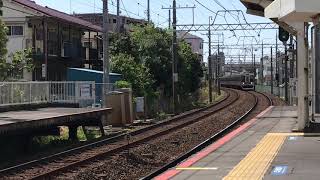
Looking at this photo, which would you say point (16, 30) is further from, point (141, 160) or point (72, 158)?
point (141, 160)

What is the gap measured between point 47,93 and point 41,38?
2070 cm

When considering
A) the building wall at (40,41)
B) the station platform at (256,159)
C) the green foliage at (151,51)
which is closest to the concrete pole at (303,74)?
the station platform at (256,159)

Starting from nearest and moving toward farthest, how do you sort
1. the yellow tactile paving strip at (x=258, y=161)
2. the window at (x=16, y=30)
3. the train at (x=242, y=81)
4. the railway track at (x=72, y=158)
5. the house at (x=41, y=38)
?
A: the yellow tactile paving strip at (x=258, y=161) < the railway track at (x=72, y=158) < the house at (x=41, y=38) < the window at (x=16, y=30) < the train at (x=242, y=81)

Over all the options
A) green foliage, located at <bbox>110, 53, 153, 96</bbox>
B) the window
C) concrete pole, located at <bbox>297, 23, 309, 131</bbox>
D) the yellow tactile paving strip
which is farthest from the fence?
the window

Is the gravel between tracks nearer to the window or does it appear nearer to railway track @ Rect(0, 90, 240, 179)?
railway track @ Rect(0, 90, 240, 179)

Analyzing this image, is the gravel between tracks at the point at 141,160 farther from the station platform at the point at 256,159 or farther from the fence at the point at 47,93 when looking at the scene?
the fence at the point at 47,93

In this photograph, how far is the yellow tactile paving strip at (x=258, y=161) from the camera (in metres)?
11.8

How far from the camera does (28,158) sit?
1725 centimetres

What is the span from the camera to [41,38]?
151 ft

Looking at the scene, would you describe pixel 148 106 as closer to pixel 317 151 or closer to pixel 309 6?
pixel 317 151

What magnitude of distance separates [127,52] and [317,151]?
32529mm

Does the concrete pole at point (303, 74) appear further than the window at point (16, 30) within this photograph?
No

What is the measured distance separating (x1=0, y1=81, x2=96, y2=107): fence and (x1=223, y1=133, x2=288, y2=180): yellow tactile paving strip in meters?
9.56

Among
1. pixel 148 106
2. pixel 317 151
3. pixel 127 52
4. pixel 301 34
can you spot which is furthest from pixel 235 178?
pixel 127 52
